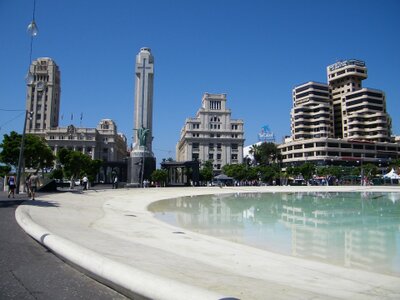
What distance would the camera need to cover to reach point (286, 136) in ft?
525

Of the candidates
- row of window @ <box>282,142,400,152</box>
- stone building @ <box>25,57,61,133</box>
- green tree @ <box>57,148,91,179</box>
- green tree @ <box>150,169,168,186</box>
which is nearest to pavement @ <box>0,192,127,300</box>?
green tree @ <box>57,148,91,179</box>

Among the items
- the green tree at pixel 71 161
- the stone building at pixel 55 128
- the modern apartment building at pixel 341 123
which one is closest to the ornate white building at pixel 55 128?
the stone building at pixel 55 128

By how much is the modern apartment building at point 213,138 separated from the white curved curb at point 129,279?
4771 inches

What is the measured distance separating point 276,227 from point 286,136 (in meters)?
150

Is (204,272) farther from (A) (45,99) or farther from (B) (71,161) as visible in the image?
(A) (45,99)

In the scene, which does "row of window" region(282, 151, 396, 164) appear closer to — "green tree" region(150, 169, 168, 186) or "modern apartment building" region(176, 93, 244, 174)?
"modern apartment building" region(176, 93, 244, 174)

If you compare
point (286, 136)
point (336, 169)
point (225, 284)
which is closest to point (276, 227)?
point (225, 284)

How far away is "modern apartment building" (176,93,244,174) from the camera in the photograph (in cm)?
12800

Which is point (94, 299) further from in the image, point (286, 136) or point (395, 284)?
point (286, 136)

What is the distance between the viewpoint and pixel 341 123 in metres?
136

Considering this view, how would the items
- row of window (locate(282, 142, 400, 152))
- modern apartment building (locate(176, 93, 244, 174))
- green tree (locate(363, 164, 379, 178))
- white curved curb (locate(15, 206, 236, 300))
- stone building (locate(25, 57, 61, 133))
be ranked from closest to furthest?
1. white curved curb (locate(15, 206, 236, 300))
2. green tree (locate(363, 164, 379, 178))
3. row of window (locate(282, 142, 400, 152))
4. modern apartment building (locate(176, 93, 244, 174))
5. stone building (locate(25, 57, 61, 133))

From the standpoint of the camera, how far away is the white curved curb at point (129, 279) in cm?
366

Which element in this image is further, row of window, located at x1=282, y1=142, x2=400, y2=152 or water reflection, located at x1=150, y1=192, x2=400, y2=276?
row of window, located at x1=282, y1=142, x2=400, y2=152

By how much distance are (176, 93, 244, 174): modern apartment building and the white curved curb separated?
4771 inches
